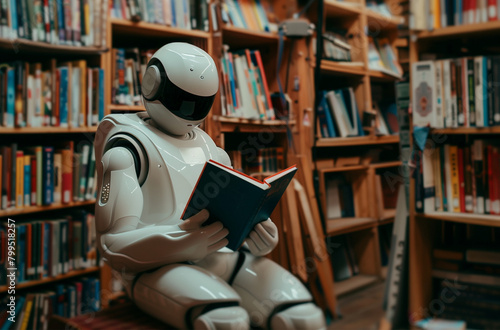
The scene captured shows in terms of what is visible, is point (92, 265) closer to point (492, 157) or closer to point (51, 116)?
point (51, 116)

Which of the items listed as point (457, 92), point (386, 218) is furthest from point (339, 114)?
point (457, 92)

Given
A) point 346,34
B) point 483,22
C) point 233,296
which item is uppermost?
point 346,34

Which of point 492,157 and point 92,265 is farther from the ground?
point 492,157

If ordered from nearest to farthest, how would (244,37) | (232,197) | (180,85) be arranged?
(232,197) → (180,85) → (244,37)

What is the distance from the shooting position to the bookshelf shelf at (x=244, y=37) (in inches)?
68.6

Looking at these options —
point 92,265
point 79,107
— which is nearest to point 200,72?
point 79,107

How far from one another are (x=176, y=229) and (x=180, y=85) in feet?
1.00

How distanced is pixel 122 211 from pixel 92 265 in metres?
0.93

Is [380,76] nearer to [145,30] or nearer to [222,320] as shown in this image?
[145,30]

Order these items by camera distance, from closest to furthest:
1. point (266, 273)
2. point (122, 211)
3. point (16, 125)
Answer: point (122, 211)
point (266, 273)
point (16, 125)

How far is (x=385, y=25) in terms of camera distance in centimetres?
321

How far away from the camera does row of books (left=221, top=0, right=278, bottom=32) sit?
2.02 metres

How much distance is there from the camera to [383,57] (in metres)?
3.19

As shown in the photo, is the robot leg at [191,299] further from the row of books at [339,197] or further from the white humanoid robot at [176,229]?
the row of books at [339,197]
